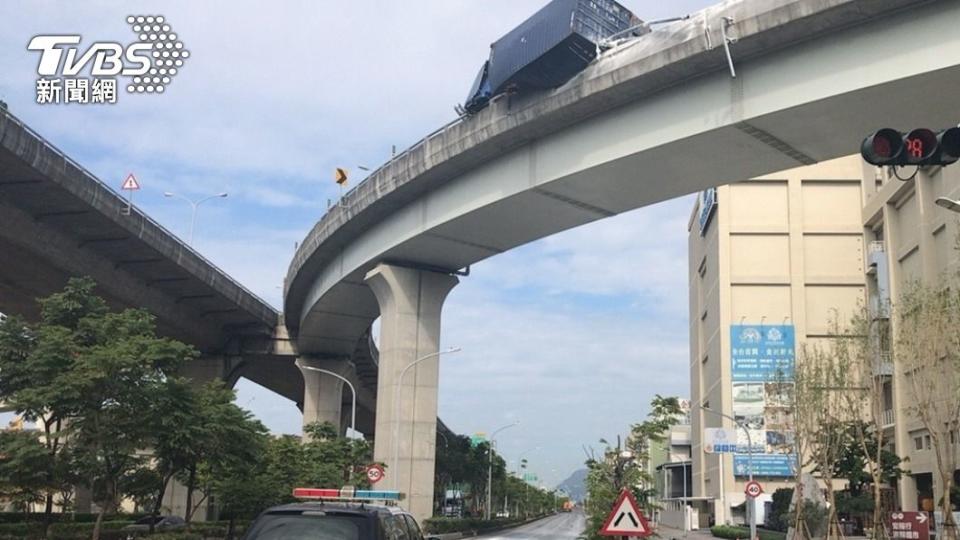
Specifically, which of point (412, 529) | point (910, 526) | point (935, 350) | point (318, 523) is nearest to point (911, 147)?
point (318, 523)

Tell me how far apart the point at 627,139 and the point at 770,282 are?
56.5m

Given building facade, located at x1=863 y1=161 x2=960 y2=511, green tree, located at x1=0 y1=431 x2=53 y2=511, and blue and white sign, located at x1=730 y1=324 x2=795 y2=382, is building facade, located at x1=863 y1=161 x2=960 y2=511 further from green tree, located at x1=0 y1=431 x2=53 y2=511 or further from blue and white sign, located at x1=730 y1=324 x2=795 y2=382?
green tree, located at x1=0 y1=431 x2=53 y2=511

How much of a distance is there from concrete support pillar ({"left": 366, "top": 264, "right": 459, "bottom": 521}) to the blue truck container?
11.5 m

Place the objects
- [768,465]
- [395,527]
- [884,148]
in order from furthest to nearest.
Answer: [768,465] → [395,527] → [884,148]

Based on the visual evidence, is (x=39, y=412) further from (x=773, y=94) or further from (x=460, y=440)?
(x=460, y=440)

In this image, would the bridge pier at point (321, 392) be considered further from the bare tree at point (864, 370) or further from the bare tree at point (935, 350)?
the bare tree at point (935, 350)

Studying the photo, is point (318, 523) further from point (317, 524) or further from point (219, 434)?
point (219, 434)

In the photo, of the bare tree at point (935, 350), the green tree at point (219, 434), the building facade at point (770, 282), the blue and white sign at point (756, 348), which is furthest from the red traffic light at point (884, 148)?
the blue and white sign at point (756, 348)

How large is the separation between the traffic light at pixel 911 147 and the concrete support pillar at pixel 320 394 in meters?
48.9

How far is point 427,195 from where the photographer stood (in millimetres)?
30141

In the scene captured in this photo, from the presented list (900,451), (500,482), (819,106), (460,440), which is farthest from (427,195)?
(500,482)

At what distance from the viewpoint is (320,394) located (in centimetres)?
5569

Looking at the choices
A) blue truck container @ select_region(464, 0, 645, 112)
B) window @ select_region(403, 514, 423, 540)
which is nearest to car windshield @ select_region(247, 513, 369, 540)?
window @ select_region(403, 514, 423, 540)

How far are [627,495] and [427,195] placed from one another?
63.8 feet
